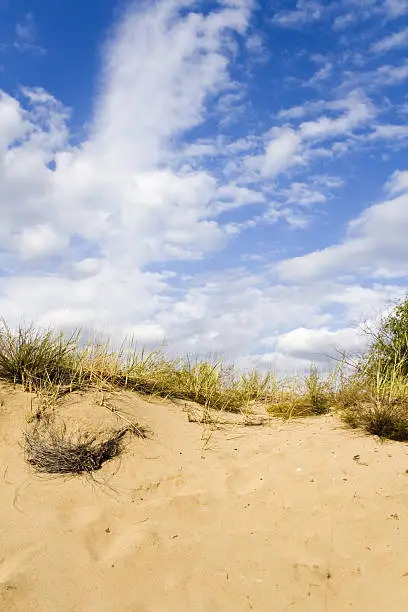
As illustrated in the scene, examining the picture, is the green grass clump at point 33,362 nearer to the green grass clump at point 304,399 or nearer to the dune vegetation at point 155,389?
the dune vegetation at point 155,389

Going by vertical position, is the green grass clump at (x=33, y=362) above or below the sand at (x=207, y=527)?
above

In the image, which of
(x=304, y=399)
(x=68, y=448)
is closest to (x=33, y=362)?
(x=68, y=448)

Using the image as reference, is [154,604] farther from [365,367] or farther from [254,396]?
[365,367]

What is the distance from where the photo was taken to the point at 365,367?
885 centimetres

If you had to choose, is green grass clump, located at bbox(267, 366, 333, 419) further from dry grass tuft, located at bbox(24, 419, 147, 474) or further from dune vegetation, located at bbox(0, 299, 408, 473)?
dry grass tuft, located at bbox(24, 419, 147, 474)

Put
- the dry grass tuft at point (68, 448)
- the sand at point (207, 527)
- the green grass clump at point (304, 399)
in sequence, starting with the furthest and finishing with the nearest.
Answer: the green grass clump at point (304, 399), the dry grass tuft at point (68, 448), the sand at point (207, 527)

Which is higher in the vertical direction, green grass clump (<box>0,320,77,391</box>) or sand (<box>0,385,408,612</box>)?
green grass clump (<box>0,320,77,391</box>)

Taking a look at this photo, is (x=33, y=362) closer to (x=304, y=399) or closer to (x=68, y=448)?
(x=68, y=448)

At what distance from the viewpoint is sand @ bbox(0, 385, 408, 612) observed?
318cm

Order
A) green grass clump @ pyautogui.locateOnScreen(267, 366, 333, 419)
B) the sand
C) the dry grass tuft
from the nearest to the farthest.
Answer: the sand → the dry grass tuft → green grass clump @ pyautogui.locateOnScreen(267, 366, 333, 419)

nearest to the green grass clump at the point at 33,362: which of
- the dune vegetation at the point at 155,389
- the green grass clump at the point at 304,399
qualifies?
the dune vegetation at the point at 155,389

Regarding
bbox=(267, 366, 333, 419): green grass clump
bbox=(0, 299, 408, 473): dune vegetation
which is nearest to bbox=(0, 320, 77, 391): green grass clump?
bbox=(0, 299, 408, 473): dune vegetation

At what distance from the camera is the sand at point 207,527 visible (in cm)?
318

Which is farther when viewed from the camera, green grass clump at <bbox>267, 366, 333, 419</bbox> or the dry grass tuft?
green grass clump at <bbox>267, 366, 333, 419</bbox>
